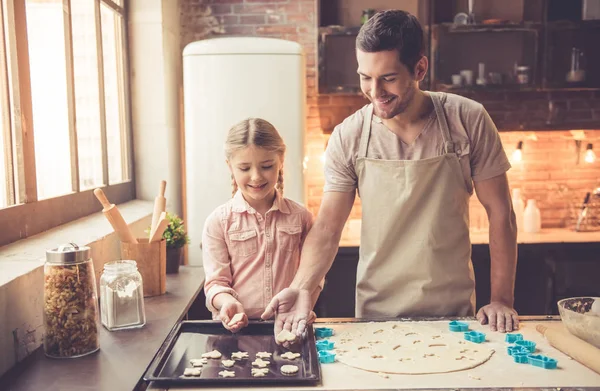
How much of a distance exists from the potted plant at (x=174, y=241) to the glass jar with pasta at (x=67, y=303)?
1.00m

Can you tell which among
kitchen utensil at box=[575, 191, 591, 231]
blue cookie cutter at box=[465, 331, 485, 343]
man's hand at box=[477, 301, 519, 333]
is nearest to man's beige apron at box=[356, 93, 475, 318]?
man's hand at box=[477, 301, 519, 333]

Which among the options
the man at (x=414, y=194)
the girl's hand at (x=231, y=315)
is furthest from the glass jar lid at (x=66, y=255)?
the man at (x=414, y=194)

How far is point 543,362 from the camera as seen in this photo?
1.23 meters

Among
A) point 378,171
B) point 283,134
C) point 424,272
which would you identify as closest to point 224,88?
point 283,134

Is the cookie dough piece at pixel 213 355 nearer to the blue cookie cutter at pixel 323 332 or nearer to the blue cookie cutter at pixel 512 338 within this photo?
the blue cookie cutter at pixel 323 332

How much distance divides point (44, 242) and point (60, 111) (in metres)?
0.74

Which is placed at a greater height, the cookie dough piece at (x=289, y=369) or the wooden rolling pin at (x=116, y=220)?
the wooden rolling pin at (x=116, y=220)

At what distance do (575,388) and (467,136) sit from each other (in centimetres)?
83

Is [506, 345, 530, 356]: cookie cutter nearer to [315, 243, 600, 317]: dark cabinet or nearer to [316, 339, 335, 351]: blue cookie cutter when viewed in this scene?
[316, 339, 335, 351]: blue cookie cutter

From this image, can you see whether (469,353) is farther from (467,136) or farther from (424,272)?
(467,136)

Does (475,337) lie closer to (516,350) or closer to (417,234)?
(516,350)

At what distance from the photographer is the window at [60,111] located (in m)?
1.89

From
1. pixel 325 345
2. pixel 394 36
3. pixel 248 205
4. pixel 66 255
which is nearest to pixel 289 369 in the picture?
pixel 325 345

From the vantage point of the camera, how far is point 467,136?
1.74 meters
